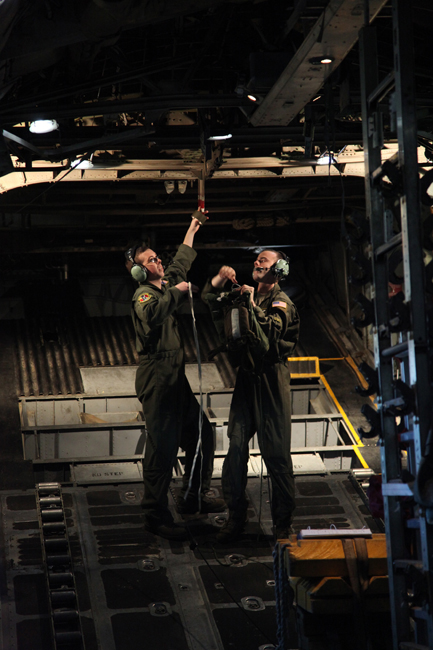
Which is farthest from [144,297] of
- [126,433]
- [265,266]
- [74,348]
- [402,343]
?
[74,348]

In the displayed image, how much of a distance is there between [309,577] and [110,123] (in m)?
4.48

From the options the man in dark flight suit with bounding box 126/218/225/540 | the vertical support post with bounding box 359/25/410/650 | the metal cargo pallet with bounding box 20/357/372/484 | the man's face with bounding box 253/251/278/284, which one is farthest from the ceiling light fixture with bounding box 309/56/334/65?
the metal cargo pallet with bounding box 20/357/372/484

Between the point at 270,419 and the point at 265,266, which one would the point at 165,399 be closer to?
the point at 270,419

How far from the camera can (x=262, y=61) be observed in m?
5.70

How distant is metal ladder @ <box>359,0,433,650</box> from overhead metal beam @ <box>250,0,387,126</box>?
19 cm

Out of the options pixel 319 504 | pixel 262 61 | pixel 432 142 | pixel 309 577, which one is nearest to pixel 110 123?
pixel 262 61

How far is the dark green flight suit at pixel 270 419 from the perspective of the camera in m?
6.56

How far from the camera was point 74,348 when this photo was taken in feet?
36.8

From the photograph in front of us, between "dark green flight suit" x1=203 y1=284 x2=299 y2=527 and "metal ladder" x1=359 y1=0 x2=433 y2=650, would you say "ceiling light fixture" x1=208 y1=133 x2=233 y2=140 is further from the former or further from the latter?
"metal ladder" x1=359 y1=0 x2=433 y2=650

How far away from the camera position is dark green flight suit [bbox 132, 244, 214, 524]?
661cm

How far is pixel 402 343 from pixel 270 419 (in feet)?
8.51

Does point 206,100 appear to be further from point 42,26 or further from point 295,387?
point 295,387

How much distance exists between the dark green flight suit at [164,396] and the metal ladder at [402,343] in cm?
250

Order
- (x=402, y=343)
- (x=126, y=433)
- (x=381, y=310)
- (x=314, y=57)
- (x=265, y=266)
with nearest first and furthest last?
1. (x=402, y=343)
2. (x=381, y=310)
3. (x=314, y=57)
4. (x=265, y=266)
5. (x=126, y=433)
